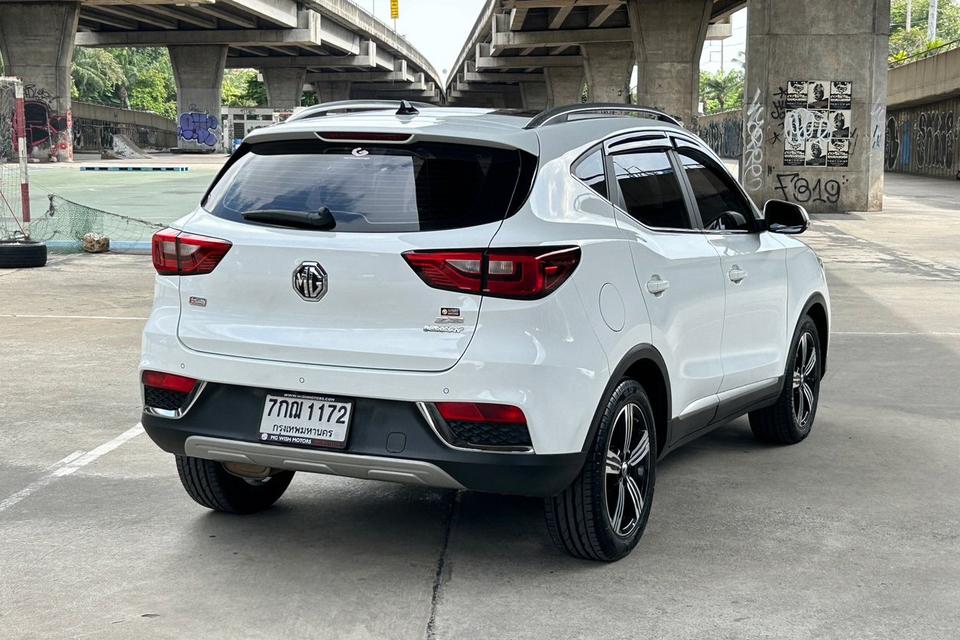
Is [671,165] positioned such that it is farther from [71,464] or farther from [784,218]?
[71,464]

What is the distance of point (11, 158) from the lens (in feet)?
55.8

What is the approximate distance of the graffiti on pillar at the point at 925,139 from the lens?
4281 centimetres

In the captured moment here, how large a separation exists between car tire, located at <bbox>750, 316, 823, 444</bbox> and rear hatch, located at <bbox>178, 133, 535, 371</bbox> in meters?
2.66

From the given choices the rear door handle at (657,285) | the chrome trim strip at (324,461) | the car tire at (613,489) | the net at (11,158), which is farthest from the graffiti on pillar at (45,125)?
the car tire at (613,489)

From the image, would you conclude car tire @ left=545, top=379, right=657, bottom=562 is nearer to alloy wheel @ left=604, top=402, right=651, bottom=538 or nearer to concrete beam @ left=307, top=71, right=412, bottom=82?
alloy wheel @ left=604, top=402, right=651, bottom=538

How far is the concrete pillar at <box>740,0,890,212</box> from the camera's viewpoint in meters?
25.9

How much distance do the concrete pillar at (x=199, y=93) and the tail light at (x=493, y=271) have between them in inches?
2776

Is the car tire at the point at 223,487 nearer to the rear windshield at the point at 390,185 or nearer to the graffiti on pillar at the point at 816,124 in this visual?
the rear windshield at the point at 390,185

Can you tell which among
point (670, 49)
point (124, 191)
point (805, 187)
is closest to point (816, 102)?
point (805, 187)

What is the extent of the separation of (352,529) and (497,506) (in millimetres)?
678

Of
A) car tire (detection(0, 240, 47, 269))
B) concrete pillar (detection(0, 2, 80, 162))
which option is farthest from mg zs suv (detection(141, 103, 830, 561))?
concrete pillar (detection(0, 2, 80, 162))

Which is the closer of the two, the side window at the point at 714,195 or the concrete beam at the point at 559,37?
the side window at the point at 714,195

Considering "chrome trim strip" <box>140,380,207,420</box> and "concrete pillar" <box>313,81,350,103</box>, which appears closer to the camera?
"chrome trim strip" <box>140,380,207,420</box>

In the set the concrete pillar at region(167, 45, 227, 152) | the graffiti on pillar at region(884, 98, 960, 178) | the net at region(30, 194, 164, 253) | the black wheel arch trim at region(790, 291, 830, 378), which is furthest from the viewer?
the concrete pillar at region(167, 45, 227, 152)
